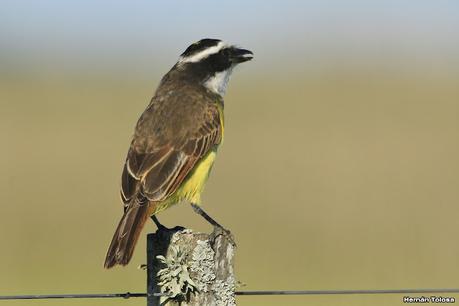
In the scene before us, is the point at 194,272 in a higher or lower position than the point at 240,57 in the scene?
lower

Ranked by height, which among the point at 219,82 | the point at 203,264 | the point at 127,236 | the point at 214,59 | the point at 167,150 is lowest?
the point at 203,264

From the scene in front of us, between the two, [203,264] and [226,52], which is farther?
[226,52]

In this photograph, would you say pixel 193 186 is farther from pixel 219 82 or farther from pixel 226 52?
pixel 226 52

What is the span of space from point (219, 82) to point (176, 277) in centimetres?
354

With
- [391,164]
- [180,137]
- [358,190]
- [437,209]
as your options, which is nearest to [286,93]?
[391,164]

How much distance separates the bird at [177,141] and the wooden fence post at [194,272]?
0.76 meters

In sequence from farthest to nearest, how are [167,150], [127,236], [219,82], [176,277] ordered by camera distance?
[219,82]
[167,150]
[127,236]
[176,277]

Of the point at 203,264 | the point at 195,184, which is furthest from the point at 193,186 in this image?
the point at 203,264

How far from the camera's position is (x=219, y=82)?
8859mm

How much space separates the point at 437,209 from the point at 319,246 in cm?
210

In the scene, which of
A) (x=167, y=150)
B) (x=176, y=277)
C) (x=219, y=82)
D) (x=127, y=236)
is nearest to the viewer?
(x=176, y=277)

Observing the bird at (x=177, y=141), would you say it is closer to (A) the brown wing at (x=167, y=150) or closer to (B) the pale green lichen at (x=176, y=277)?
(A) the brown wing at (x=167, y=150)

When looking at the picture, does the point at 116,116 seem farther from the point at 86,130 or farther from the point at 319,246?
the point at 319,246

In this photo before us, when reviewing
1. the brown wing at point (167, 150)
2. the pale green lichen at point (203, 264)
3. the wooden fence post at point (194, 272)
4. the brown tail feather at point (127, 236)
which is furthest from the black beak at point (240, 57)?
the pale green lichen at point (203, 264)
